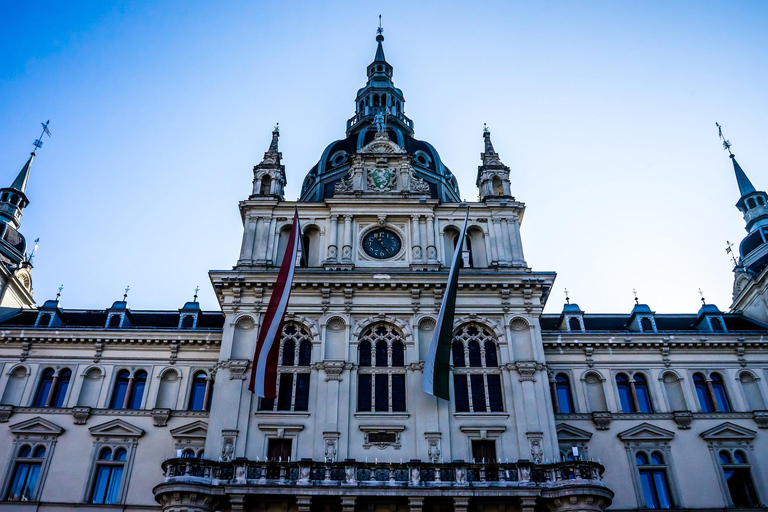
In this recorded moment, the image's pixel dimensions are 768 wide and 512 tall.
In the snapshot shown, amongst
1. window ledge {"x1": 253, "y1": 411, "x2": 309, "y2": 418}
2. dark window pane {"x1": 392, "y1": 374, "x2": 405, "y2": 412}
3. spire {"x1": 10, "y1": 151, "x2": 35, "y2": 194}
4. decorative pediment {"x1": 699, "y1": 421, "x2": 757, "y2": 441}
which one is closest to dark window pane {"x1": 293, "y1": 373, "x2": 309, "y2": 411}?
window ledge {"x1": 253, "y1": 411, "x2": 309, "y2": 418}

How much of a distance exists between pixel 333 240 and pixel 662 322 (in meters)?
23.0

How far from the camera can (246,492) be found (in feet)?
96.2

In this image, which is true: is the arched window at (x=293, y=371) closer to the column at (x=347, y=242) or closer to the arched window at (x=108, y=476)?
the column at (x=347, y=242)

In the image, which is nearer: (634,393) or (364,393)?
(364,393)

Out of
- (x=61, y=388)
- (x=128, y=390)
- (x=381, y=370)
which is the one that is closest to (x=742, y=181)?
(x=381, y=370)

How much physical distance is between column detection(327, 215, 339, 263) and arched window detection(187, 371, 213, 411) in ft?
32.7

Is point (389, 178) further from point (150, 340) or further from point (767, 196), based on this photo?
point (767, 196)

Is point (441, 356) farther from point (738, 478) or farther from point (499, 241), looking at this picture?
point (738, 478)

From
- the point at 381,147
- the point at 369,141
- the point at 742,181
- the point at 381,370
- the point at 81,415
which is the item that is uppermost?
the point at 742,181

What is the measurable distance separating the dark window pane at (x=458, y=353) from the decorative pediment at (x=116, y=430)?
17354 millimetres

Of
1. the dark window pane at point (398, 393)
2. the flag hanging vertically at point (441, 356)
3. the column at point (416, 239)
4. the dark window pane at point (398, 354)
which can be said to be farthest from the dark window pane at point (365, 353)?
the column at point (416, 239)

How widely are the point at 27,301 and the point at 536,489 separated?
38444 millimetres

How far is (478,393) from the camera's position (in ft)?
113

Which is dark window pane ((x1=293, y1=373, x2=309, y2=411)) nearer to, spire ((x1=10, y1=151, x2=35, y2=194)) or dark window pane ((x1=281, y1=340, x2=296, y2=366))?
dark window pane ((x1=281, y1=340, x2=296, y2=366))
